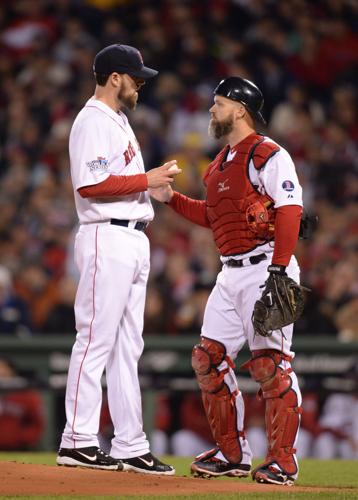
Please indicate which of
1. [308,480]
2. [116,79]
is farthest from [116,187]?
[308,480]

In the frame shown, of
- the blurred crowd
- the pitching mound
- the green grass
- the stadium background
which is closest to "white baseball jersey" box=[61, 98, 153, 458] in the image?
the pitching mound

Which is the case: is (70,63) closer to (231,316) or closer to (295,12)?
(295,12)

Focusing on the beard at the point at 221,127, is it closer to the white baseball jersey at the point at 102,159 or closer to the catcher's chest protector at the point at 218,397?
the white baseball jersey at the point at 102,159

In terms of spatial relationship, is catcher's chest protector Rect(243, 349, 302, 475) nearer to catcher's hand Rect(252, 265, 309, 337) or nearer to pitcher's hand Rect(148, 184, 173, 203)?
catcher's hand Rect(252, 265, 309, 337)

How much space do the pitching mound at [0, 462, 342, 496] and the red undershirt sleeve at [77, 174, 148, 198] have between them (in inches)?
51.6

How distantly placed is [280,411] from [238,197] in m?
1.06

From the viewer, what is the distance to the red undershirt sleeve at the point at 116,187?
5422 mm

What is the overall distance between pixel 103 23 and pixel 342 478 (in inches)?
343

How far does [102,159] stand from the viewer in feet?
18.0

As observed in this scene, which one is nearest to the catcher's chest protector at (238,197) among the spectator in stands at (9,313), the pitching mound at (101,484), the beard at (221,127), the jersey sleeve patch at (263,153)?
the jersey sleeve patch at (263,153)

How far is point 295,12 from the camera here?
12.9 meters

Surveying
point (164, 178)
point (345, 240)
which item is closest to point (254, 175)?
point (164, 178)

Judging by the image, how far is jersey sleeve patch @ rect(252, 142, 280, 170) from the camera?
554 cm

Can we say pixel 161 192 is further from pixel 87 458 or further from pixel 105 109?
pixel 87 458
